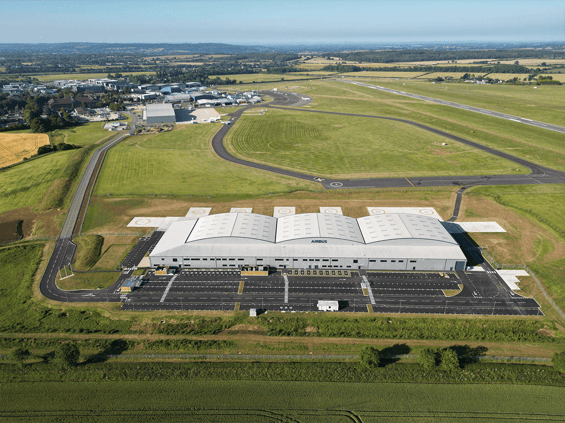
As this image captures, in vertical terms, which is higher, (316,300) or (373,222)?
(373,222)

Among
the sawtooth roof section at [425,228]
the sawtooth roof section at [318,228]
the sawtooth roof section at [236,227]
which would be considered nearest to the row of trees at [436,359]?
the sawtooth roof section at [318,228]

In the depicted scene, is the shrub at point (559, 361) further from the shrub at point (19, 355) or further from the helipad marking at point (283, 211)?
the shrub at point (19, 355)

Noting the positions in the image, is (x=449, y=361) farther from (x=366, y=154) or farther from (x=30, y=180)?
(x=30, y=180)

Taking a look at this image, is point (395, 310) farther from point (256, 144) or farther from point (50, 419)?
point (256, 144)

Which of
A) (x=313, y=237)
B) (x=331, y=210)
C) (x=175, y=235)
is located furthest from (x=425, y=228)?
(x=175, y=235)

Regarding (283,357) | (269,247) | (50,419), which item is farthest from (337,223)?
(50,419)

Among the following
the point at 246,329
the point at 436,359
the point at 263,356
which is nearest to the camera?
the point at 436,359

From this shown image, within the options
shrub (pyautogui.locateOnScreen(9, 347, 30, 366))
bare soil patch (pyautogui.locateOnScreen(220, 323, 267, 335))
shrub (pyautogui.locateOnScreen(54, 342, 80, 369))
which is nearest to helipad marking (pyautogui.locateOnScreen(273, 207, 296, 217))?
bare soil patch (pyautogui.locateOnScreen(220, 323, 267, 335))
